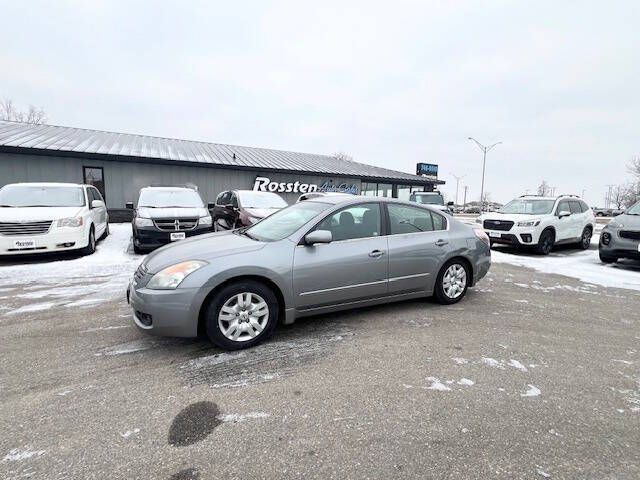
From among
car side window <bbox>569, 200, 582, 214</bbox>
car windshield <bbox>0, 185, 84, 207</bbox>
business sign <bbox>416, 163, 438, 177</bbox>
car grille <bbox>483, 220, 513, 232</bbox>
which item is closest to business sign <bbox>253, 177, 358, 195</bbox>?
A: car windshield <bbox>0, 185, 84, 207</bbox>

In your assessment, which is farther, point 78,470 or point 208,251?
point 208,251

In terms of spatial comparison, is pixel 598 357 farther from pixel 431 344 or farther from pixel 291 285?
pixel 291 285

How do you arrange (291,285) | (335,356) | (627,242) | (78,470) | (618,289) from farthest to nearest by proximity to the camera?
(627,242), (618,289), (291,285), (335,356), (78,470)

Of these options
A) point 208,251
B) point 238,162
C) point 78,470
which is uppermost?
point 238,162

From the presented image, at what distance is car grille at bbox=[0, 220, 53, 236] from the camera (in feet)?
22.8

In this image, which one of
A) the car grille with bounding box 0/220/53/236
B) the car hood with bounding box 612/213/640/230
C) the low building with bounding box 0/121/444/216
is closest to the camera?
the car grille with bounding box 0/220/53/236

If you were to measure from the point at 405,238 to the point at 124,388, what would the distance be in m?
3.31

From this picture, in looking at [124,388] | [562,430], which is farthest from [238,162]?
[562,430]

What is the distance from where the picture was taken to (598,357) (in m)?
3.52

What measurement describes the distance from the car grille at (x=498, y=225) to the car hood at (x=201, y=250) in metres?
8.75

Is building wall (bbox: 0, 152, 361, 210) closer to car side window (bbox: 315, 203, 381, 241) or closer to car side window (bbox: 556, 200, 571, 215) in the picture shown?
car side window (bbox: 556, 200, 571, 215)

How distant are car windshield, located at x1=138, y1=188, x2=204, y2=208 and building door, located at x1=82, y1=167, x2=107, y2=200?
700 cm

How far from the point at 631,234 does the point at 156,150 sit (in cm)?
1801

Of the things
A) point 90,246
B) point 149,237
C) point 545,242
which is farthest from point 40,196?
point 545,242
